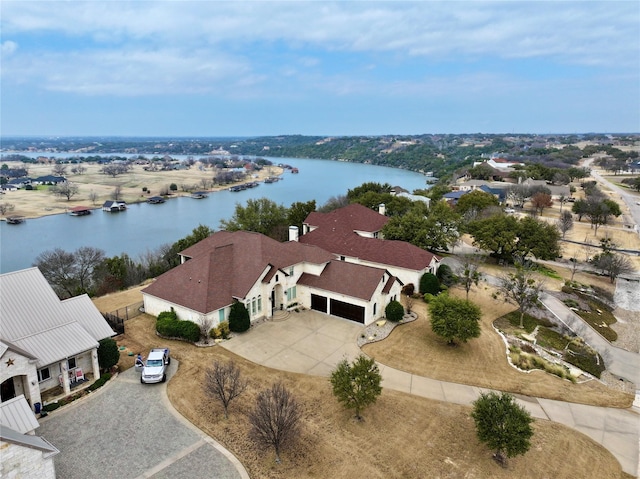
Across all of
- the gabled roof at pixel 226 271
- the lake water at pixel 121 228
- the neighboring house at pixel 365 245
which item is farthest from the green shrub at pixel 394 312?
the lake water at pixel 121 228

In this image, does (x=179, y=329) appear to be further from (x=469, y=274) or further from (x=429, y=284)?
(x=469, y=274)

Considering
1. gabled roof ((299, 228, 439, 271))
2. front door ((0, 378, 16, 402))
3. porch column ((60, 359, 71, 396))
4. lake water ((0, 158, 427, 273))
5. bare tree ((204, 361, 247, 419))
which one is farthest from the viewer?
lake water ((0, 158, 427, 273))

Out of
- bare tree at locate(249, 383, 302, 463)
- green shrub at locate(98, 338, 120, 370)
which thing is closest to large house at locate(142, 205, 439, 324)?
green shrub at locate(98, 338, 120, 370)

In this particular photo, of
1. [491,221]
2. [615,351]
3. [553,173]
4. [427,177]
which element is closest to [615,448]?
[615,351]

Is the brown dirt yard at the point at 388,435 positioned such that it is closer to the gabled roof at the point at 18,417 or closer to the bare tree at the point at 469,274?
the gabled roof at the point at 18,417

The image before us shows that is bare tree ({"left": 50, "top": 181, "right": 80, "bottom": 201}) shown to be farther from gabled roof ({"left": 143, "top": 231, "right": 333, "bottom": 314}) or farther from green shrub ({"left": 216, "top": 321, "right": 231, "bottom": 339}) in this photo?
green shrub ({"left": 216, "top": 321, "right": 231, "bottom": 339})

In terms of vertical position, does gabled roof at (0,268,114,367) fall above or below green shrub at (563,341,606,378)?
above
